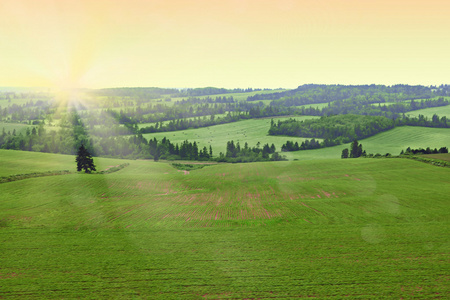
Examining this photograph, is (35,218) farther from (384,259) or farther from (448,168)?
(448,168)

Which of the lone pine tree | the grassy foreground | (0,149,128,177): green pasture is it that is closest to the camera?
the grassy foreground

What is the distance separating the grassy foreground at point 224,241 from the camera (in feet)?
82.7

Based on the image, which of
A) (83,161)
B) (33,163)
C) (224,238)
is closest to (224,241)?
(224,238)

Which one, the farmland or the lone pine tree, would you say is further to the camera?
the lone pine tree

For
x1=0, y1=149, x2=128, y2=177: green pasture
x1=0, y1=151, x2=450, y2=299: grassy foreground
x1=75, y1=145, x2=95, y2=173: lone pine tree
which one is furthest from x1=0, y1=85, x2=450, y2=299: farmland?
x1=0, y1=149, x2=128, y2=177: green pasture

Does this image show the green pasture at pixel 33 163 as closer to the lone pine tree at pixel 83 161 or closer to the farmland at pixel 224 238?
the lone pine tree at pixel 83 161

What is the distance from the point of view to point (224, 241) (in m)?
35.2

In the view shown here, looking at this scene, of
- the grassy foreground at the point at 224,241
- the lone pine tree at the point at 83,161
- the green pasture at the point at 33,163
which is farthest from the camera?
the lone pine tree at the point at 83,161

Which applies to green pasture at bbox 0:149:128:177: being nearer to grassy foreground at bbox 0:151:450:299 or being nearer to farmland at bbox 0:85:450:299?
farmland at bbox 0:85:450:299

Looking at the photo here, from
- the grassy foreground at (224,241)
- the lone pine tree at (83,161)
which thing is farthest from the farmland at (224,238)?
the lone pine tree at (83,161)

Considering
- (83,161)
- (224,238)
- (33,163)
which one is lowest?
(224,238)

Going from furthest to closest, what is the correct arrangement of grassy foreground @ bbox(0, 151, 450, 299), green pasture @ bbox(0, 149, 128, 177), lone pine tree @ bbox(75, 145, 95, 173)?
lone pine tree @ bbox(75, 145, 95, 173)
green pasture @ bbox(0, 149, 128, 177)
grassy foreground @ bbox(0, 151, 450, 299)

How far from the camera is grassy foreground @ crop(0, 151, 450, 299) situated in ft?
82.7

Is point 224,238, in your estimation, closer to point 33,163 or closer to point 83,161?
point 83,161
